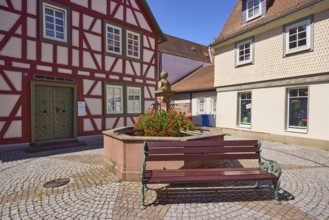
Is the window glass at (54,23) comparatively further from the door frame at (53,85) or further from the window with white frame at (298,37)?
the window with white frame at (298,37)

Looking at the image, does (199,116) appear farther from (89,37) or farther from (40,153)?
(40,153)

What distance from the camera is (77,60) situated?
9.69 m

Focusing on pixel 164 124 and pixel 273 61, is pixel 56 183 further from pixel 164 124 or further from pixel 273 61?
pixel 273 61

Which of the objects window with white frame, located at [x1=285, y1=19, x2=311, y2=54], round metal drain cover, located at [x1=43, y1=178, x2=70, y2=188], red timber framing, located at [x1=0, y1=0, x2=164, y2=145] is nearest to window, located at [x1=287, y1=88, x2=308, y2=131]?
window with white frame, located at [x1=285, y1=19, x2=311, y2=54]

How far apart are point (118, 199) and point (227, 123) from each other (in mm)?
9759

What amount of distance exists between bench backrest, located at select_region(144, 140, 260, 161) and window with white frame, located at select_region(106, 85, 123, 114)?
25.1ft

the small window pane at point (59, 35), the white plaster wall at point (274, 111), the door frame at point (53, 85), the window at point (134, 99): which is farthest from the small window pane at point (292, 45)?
the small window pane at point (59, 35)

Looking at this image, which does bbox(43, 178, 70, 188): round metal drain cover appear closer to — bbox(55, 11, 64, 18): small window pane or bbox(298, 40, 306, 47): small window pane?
bbox(55, 11, 64, 18): small window pane

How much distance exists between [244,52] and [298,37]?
284cm

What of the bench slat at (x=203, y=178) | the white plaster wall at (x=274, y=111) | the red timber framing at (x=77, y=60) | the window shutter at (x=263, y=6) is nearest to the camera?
the bench slat at (x=203, y=178)

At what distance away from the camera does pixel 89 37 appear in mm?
10117

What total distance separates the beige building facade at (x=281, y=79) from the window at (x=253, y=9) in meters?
0.51

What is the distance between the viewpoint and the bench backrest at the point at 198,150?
3792 millimetres

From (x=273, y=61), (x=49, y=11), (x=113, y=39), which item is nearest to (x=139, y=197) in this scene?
(x=49, y=11)
